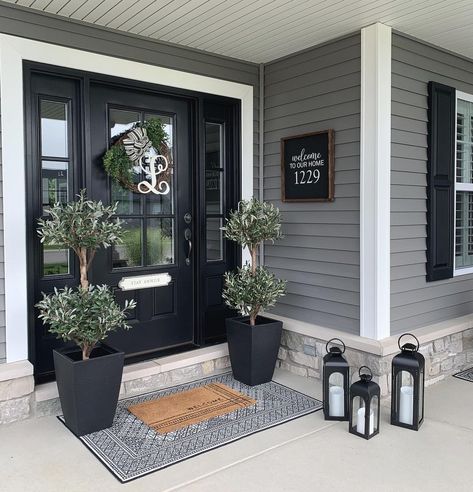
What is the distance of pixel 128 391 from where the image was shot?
3.26 metres

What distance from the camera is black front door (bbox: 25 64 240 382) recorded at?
3145mm

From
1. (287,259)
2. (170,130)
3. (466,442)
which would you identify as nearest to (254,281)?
(287,259)

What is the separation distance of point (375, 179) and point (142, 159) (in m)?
1.60

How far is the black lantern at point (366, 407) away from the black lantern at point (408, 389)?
168 millimetres

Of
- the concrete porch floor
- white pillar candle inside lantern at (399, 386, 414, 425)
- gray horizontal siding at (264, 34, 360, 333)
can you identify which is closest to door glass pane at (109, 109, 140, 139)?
gray horizontal siding at (264, 34, 360, 333)

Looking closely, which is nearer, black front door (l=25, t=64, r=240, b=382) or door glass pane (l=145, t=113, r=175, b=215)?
black front door (l=25, t=64, r=240, b=382)

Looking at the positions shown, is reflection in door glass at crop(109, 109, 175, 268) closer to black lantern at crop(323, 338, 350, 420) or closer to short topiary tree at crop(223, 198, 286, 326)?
short topiary tree at crop(223, 198, 286, 326)

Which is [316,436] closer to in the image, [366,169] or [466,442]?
[466,442]

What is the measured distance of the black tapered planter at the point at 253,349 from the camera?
344cm

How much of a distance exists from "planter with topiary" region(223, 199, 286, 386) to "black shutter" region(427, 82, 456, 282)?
113 centimetres

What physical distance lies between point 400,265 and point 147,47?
2306 mm

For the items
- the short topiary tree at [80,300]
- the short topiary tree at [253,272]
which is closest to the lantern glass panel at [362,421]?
the short topiary tree at [253,272]

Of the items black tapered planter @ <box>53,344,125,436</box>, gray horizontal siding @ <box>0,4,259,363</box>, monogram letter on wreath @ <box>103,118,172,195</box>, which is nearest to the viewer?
black tapered planter @ <box>53,344,125,436</box>

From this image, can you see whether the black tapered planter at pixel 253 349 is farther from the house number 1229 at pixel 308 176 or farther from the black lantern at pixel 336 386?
the house number 1229 at pixel 308 176
